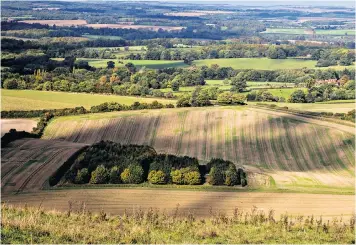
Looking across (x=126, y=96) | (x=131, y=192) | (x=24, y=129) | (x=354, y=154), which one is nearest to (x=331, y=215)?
(x=131, y=192)

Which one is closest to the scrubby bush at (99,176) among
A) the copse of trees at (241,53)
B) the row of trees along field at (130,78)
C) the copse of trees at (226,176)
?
the copse of trees at (226,176)

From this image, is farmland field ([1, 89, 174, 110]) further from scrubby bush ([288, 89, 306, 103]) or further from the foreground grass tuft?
the foreground grass tuft

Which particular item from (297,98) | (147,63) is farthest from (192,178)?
(147,63)

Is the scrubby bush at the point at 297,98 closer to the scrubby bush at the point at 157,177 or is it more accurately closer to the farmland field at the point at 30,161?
the farmland field at the point at 30,161

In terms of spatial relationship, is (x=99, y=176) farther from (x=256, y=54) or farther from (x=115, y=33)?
(x=115, y=33)

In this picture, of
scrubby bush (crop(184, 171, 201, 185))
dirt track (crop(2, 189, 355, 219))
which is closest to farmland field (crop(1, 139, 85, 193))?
dirt track (crop(2, 189, 355, 219))
